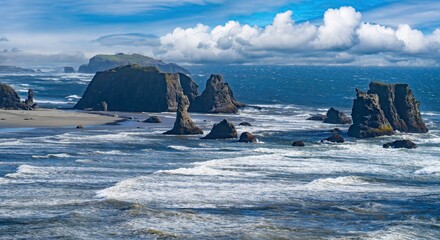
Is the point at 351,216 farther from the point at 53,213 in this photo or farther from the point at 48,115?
the point at 48,115

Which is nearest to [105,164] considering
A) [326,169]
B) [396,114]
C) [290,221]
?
[326,169]

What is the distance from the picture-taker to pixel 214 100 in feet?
530

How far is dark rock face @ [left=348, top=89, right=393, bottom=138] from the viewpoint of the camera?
360 ft

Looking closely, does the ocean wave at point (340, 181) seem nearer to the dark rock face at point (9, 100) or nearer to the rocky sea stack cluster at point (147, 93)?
the rocky sea stack cluster at point (147, 93)

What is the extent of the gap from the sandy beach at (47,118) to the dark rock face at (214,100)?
25.4m

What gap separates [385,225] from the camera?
49.3 m

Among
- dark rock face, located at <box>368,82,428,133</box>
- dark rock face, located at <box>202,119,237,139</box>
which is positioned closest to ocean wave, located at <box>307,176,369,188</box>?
dark rock face, located at <box>202,119,237,139</box>

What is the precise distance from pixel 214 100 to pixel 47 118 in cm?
4094

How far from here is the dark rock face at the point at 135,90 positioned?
163500 mm

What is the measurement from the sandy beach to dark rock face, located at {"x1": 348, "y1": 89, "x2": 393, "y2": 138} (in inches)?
1802

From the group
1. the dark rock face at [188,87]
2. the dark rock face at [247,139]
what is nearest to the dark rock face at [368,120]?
the dark rock face at [247,139]

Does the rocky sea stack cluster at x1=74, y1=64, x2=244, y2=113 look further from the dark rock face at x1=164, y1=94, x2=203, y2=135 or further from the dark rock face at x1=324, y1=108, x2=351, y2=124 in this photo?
the dark rock face at x1=164, y1=94, x2=203, y2=135

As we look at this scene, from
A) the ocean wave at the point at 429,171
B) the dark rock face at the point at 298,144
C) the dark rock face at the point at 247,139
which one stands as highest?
the dark rock face at the point at 247,139

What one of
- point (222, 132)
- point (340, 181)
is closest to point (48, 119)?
point (222, 132)
